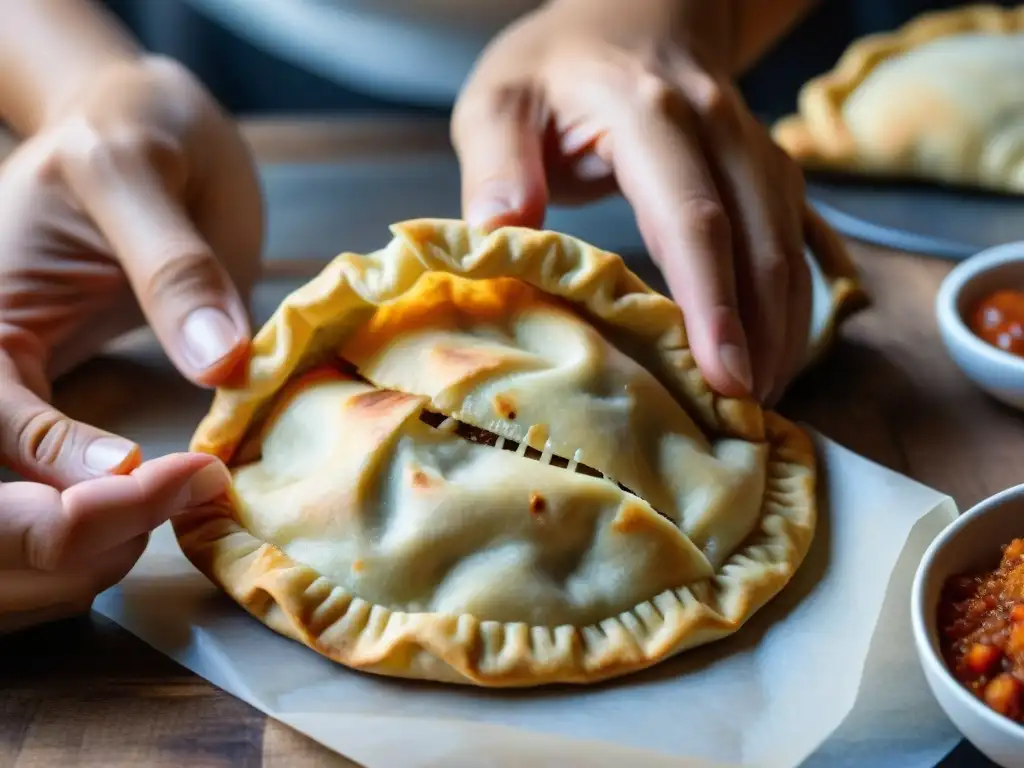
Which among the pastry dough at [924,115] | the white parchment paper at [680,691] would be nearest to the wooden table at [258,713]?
the white parchment paper at [680,691]

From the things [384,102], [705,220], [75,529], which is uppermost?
[705,220]

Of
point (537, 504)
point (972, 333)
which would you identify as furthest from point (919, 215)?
point (537, 504)

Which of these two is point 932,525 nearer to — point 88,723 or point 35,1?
point 88,723

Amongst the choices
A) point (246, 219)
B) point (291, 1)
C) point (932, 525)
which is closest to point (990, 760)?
point (932, 525)

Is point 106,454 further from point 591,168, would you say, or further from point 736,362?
point 591,168

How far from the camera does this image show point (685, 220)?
4.64 feet

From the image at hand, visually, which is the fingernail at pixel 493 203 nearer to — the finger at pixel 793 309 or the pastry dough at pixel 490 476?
the pastry dough at pixel 490 476

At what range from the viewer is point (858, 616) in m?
1.19

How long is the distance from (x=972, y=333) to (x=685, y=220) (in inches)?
20.7

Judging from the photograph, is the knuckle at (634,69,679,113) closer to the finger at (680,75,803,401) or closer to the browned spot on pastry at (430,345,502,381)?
the finger at (680,75,803,401)

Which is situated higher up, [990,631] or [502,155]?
[502,155]

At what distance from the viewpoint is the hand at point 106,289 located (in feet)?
3.65

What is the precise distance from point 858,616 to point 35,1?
1.71 meters

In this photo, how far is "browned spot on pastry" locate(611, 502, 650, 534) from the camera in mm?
1168
